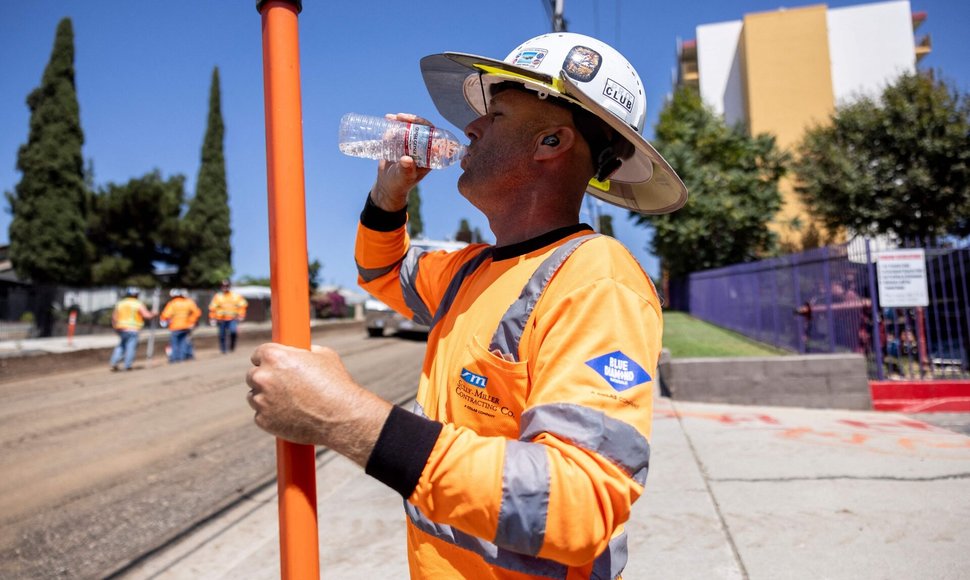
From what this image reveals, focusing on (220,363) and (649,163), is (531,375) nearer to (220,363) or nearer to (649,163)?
(649,163)

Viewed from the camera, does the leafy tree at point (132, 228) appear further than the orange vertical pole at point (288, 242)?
Yes

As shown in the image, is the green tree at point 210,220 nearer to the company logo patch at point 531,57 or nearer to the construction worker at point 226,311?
the construction worker at point 226,311

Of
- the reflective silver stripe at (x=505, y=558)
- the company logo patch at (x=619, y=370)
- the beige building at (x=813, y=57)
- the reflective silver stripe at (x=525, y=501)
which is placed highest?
the beige building at (x=813, y=57)

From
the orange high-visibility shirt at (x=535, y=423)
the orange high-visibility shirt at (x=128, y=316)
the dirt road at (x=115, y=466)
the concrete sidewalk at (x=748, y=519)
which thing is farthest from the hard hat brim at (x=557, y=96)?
the orange high-visibility shirt at (x=128, y=316)

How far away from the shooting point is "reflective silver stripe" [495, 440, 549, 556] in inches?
37.7

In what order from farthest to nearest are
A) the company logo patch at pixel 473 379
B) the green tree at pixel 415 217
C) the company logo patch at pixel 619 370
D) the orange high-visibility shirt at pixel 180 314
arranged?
1. the green tree at pixel 415 217
2. the orange high-visibility shirt at pixel 180 314
3. the company logo patch at pixel 473 379
4. the company logo patch at pixel 619 370

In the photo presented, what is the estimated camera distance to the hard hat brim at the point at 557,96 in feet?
4.79

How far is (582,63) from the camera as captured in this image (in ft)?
4.95

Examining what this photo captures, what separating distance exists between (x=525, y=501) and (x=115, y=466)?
19.0 feet

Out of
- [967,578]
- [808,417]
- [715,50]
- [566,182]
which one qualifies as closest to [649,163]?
[566,182]

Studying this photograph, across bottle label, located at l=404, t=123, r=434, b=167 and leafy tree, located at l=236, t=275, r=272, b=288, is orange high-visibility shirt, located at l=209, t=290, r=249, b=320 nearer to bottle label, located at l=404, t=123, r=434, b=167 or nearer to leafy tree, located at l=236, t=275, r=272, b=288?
bottle label, located at l=404, t=123, r=434, b=167

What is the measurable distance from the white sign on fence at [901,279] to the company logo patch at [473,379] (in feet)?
28.4

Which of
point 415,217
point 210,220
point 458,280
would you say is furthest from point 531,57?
point 415,217

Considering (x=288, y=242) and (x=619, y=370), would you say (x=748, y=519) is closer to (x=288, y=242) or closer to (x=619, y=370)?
(x=619, y=370)
